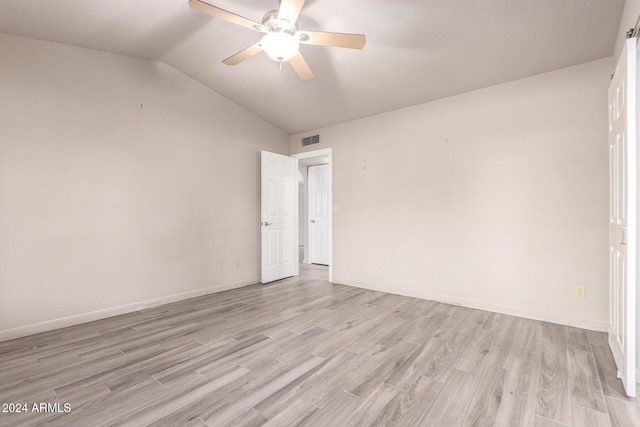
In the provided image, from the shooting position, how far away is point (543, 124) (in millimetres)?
3094

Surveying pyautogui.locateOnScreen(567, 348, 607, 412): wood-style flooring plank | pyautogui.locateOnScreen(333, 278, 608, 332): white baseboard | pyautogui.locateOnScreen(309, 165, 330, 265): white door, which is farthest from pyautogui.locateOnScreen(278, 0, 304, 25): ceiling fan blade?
pyautogui.locateOnScreen(309, 165, 330, 265): white door

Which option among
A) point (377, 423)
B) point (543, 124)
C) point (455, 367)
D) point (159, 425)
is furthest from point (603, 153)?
point (159, 425)

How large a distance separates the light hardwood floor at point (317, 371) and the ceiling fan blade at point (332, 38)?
245 centimetres

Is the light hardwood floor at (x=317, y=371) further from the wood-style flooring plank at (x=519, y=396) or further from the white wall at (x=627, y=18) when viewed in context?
the white wall at (x=627, y=18)

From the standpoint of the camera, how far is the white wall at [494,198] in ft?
9.47

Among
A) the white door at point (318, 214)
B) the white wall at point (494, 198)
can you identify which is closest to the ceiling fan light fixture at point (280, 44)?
the white wall at point (494, 198)

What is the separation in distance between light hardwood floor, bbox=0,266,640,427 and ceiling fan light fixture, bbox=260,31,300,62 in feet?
7.74

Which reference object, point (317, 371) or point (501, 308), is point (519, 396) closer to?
point (317, 371)

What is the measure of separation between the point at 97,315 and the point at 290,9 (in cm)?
360

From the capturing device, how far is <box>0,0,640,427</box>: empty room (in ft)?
6.21

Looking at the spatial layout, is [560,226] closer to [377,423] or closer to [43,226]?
[377,423]

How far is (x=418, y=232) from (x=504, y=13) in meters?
2.48

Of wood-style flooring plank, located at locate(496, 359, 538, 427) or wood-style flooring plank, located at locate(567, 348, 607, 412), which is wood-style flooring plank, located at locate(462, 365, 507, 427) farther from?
wood-style flooring plank, located at locate(567, 348, 607, 412)

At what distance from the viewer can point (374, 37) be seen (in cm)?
280
